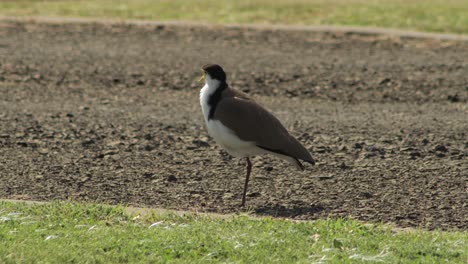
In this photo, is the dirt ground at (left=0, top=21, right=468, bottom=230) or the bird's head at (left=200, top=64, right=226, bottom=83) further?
the dirt ground at (left=0, top=21, right=468, bottom=230)

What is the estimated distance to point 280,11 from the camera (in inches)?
890

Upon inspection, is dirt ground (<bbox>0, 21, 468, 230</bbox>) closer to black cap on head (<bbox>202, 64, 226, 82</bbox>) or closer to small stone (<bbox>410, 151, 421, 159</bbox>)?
small stone (<bbox>410, 151, 421, 159</bbox>)

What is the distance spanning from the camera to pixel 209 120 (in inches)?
354

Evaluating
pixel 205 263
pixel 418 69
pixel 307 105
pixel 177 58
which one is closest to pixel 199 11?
pixel 177 58

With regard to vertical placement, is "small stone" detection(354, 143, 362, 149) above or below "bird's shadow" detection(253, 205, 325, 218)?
below

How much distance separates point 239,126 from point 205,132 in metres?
3.46

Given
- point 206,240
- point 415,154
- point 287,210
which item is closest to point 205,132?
point 415,154

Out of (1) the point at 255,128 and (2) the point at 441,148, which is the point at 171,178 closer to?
(1) the point at 255,128

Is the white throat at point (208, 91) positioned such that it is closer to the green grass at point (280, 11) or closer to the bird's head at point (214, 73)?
the bird's head at point (214, 73)

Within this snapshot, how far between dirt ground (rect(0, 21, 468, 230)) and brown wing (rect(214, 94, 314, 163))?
0.43 metres

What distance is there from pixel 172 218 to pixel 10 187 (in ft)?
6.40

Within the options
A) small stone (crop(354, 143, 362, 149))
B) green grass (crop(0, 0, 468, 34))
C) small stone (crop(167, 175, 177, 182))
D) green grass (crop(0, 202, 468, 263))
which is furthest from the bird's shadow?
green grass (crop(0, 0, 468, 34))

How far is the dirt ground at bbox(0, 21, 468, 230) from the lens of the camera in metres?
9.36

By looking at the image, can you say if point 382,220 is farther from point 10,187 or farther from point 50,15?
point 50,15
